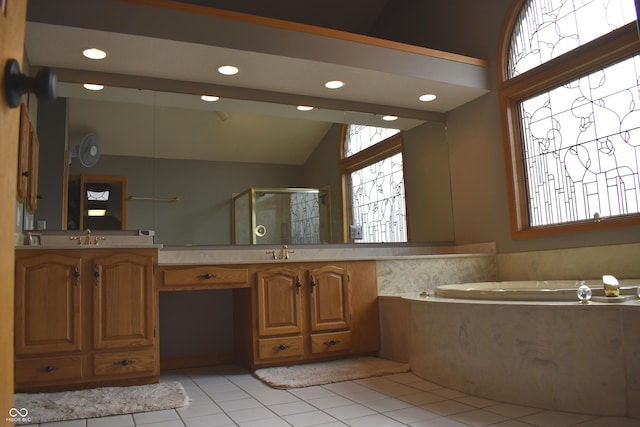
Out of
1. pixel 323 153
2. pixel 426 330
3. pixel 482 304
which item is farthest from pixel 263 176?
pixel 482 304

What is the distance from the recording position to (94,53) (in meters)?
3.22

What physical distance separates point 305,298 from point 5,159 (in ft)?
9.72

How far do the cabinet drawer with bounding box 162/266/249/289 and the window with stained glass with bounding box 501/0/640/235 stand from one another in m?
2.28

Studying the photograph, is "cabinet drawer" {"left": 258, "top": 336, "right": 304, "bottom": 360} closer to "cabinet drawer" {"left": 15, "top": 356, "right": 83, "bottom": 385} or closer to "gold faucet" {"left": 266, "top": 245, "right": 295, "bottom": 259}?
"gold faucet" {"left": 266, "top": 245, "right": 295, "bottom": 259}

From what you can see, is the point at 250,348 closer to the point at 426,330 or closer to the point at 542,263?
the point at 426,330

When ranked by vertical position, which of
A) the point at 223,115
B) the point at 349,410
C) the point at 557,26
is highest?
the point at 557,26

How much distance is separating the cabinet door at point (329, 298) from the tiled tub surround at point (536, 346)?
0.34 metres

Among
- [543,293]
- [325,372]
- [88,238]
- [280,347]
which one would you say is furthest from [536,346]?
[88,238]

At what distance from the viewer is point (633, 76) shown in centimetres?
327

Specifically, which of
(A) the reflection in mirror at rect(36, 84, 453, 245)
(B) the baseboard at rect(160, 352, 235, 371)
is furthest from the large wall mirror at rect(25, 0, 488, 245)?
(B) the baseboard at rect(160, 352, 235, 371)

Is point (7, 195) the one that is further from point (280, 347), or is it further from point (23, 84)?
point (280, 347)

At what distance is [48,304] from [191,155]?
1484 mm

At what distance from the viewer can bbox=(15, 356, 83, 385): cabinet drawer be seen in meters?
2.70

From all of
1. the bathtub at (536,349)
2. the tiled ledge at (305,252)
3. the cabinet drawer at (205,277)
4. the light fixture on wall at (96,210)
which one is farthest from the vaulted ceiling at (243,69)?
the bathtub at (536,349)
